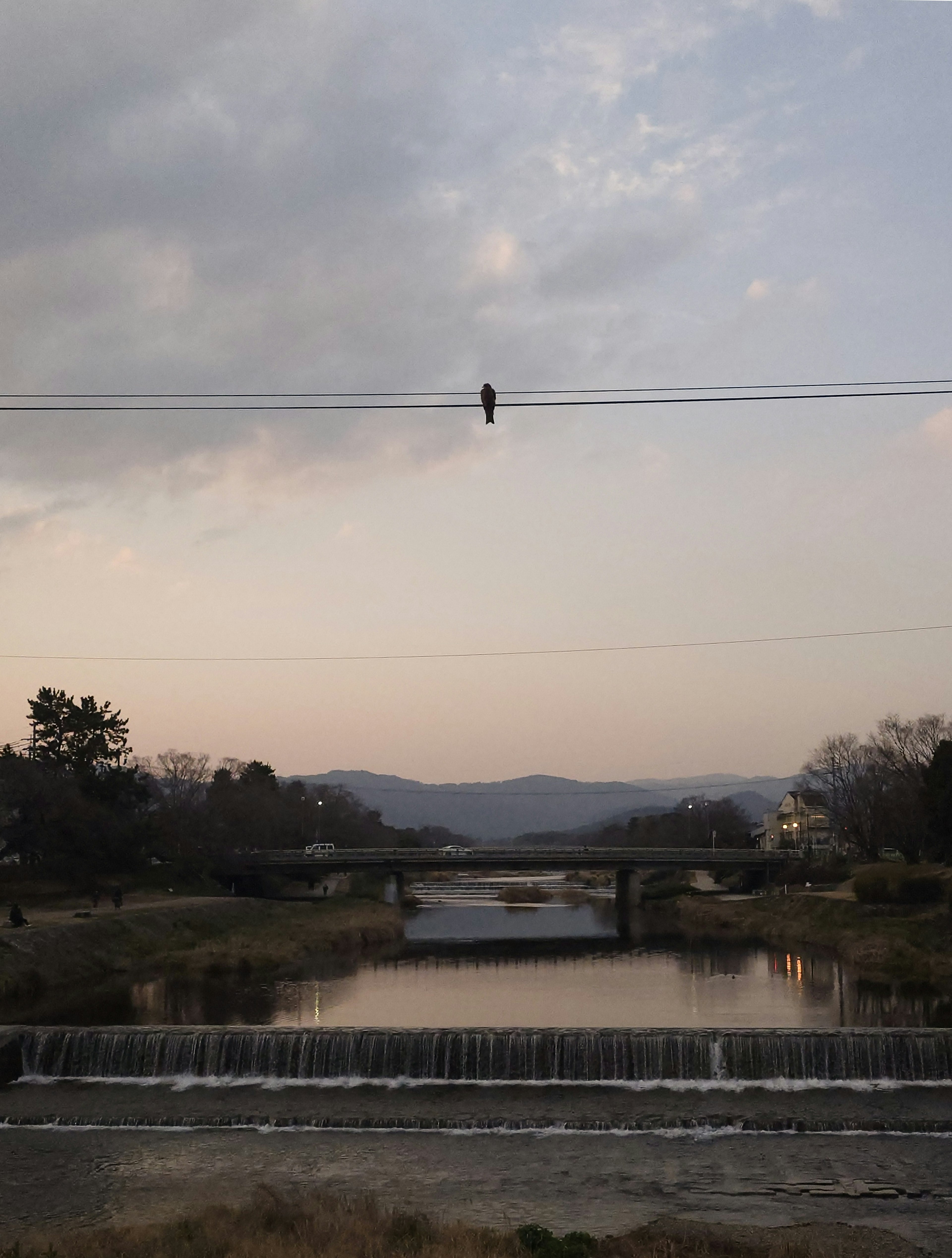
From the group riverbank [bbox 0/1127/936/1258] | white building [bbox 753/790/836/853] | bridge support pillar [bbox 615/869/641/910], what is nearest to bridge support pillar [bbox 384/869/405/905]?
bridge support pillar [bbox 615/869/641/910]

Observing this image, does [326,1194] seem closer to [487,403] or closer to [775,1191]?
[775,1191]

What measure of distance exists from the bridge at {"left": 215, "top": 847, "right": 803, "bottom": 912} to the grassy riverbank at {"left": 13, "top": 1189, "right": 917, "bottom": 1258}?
256ft

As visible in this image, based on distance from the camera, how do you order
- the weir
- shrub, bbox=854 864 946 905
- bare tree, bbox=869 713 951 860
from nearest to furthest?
the weir < shrub, bbox=854 864 946 905 < bare tree, bbox=869 713 951 860

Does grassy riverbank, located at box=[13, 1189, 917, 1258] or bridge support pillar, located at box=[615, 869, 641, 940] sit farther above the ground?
grassy riverbank, located at box=[13, 1189, 917, 1258]

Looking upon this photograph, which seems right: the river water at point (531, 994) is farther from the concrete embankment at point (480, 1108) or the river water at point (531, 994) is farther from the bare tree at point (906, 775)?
the bare tree at point (906, 775)

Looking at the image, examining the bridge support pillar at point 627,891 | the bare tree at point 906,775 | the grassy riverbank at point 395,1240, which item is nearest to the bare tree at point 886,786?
the bare tree at point 906,775

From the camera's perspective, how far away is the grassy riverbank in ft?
58.4

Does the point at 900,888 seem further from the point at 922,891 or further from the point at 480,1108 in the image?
the point at 480,1108

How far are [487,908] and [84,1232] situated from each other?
330 ft

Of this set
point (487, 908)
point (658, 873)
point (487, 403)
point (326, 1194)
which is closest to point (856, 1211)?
point (326, 1194)

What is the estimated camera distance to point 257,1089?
33594 millimetres

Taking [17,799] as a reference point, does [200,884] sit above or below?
below

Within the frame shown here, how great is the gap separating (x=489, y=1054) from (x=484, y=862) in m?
65.5

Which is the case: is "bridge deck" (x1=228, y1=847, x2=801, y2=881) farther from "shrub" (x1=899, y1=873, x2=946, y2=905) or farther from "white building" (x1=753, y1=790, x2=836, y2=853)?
"white building" (x1=753, y1=790, x2=836, y2=853)
